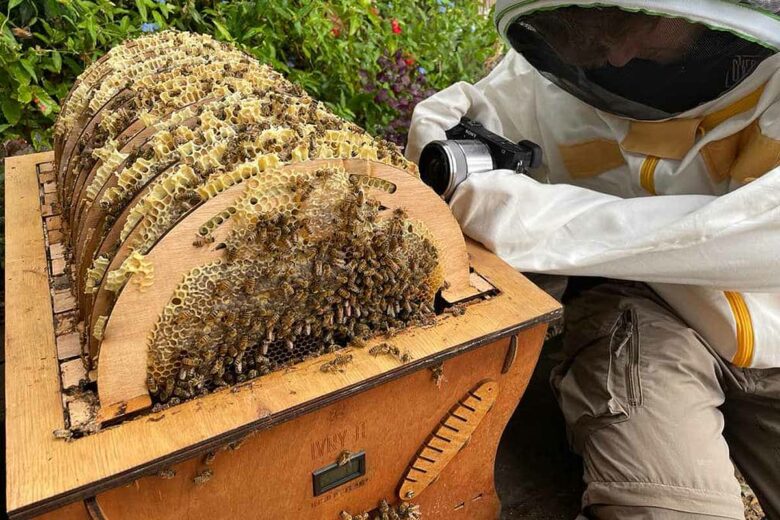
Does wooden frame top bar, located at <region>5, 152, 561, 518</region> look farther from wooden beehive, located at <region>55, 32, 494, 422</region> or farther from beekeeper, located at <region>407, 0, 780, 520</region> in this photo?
beekeeper, located at <region>407, 0, 780, 520</region>

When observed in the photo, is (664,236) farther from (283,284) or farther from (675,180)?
(283,284)

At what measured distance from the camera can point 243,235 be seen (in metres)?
A: 1.05

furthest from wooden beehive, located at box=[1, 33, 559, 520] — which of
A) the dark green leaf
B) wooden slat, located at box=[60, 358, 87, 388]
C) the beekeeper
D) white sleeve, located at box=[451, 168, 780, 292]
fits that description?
the dark green leaf

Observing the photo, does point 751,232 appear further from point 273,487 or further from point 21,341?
point 21,341

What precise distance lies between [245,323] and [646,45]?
3.89 feet

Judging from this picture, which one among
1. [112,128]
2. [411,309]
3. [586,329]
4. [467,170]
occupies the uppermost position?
[112,128]

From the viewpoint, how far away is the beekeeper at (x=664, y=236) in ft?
4.36

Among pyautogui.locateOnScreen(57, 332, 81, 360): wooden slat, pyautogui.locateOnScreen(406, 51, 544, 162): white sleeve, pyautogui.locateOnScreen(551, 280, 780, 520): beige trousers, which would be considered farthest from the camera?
pyautogui.locateOnScreen(406, 51, 544, 162): white sleeve

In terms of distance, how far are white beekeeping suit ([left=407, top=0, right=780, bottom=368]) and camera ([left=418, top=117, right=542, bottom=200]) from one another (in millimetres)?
47

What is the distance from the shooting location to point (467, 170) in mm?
1647

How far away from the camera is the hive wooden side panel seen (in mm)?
1072

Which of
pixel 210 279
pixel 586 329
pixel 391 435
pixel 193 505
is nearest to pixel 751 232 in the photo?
pixel 586 329

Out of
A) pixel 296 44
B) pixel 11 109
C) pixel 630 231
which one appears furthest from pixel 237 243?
pixel 296 44

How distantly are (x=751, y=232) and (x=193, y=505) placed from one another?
1.34 m
